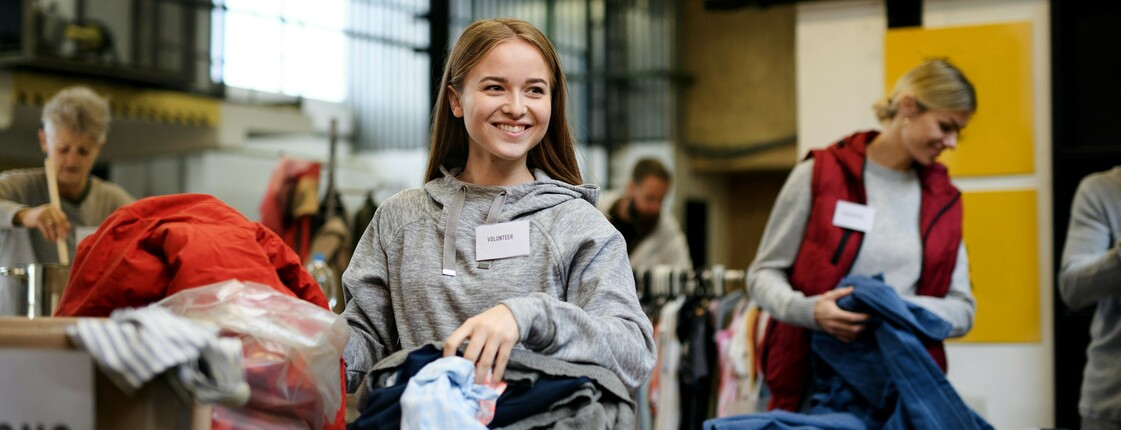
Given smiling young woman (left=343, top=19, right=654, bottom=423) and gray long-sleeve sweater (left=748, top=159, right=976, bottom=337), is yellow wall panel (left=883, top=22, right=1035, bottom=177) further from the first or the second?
smiling young woman (left=343, top=19, right=654, bottom=423)

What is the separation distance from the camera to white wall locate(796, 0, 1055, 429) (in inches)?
160

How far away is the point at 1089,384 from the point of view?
120 inches

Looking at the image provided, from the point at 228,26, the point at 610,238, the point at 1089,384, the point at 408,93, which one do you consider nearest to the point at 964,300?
the point at 1089,384

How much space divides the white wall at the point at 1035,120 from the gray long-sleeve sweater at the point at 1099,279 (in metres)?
0.83

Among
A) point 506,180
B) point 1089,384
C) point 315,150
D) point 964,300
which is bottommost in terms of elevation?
point 1089,384

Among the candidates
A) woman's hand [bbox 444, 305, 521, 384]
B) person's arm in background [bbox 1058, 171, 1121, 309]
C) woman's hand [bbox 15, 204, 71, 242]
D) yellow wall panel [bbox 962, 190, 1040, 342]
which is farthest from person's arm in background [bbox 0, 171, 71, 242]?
yellow wall panel [bbox 962, 190, 1040, 342]

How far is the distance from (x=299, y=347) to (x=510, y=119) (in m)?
0.46

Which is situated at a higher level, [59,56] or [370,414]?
[59,56]

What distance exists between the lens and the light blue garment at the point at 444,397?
1.34 meters

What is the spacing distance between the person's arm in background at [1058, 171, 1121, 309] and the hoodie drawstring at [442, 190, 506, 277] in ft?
6.50

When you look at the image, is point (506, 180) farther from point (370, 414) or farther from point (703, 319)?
point (703, 319)

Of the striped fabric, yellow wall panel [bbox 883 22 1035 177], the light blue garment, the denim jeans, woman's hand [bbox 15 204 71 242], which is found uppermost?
yellow wall panel [bbox 883 22 1035 177]

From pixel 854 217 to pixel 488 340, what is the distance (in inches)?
A: 70.4

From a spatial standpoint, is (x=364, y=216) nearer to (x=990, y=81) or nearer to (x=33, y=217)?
(x=33, y=217)
